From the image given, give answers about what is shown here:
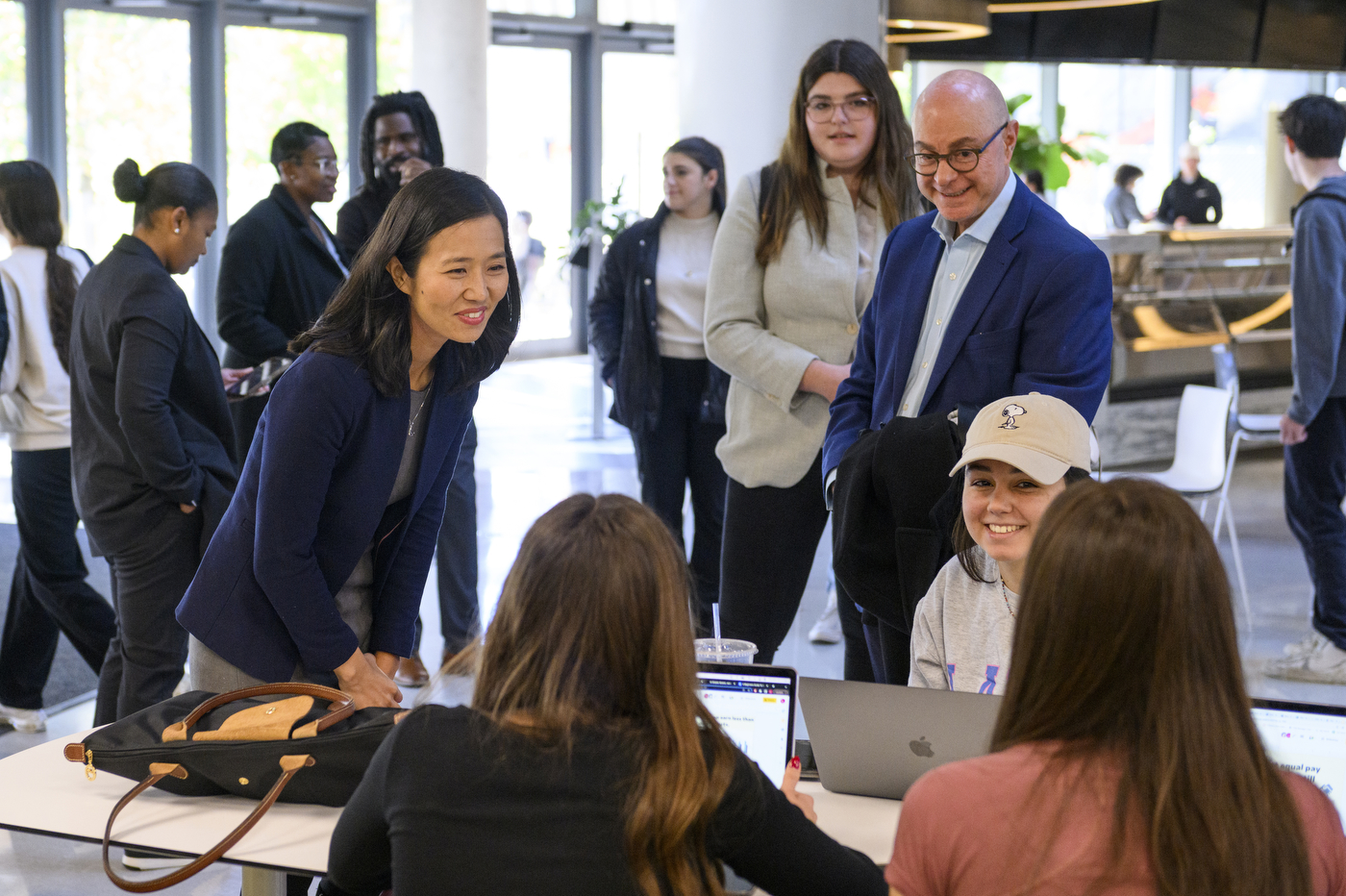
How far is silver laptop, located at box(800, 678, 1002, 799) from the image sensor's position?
1714mm

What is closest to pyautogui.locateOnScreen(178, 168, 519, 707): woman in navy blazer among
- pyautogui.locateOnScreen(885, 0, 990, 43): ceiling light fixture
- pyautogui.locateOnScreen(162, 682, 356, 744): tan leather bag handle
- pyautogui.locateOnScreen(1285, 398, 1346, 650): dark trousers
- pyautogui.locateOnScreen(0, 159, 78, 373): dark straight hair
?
pyautogui.locateOnScreen(162, 682, 356, 744): tan leather bag handle

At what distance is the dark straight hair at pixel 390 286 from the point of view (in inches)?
82.0

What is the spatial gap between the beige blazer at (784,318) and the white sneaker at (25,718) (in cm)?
225

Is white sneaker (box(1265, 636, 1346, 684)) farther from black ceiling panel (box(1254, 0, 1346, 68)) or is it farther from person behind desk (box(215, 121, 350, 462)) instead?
black ceiling panel (box(1254, 0, 1346, 68))

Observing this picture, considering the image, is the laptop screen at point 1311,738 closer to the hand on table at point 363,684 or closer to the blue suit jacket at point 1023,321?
the blue suit jacket at point 1023,321

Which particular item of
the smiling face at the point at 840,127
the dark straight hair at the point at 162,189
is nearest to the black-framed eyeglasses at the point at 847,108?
the smiling face at the point at 840,127

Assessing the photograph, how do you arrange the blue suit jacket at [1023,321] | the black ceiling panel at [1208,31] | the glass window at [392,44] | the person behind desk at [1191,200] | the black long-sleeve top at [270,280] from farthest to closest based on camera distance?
the person behind desk at [1191,200], the glass window at [392,44], the black ceiling panel at [1208,31], the black long-sleeve top at [270,280], the blue suit jacket at [1023,321]

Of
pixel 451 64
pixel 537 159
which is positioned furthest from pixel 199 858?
pixel 537 159

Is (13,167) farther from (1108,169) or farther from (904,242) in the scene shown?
(1108,169)

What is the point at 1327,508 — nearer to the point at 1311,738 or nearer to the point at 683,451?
the point at 683,451

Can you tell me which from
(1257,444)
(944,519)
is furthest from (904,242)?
(1257,444)

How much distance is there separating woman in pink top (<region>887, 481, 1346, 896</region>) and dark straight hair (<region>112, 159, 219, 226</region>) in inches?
99.4

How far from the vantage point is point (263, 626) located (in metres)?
2.16

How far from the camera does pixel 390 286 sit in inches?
83.7
